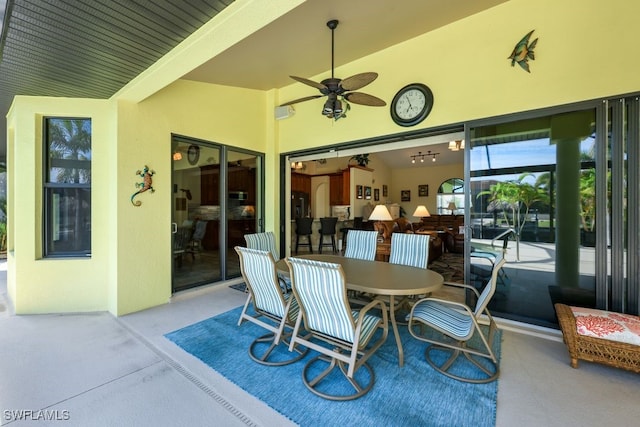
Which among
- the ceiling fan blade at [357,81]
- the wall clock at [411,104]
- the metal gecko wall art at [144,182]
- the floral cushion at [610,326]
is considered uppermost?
the wall clock at [411,104]

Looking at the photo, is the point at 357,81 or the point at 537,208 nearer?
the point at 357,81

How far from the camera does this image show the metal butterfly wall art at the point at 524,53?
2.82 m

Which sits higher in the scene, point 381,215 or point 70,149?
point 70,149

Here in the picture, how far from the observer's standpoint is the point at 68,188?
11.5 feet

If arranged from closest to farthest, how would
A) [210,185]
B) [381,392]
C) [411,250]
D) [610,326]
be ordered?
[381,392]
[610,326]
[411,250]
[210,185]

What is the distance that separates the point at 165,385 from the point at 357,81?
2.87 metres

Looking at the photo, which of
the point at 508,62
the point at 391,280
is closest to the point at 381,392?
the point at 391,280

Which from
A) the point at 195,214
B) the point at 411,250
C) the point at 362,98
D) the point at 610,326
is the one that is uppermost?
the point at 362,98

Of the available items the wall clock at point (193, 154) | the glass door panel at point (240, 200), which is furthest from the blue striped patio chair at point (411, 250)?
the wall clock at point (193, 154)

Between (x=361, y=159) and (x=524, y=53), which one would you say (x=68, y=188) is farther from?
(x=361, y=159)

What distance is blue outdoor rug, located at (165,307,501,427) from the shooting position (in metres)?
1.72

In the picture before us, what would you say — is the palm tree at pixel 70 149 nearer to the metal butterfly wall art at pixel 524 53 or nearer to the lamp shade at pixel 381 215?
the lamp shade at pixel 381 215

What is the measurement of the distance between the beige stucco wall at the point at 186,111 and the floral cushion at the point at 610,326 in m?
1.95

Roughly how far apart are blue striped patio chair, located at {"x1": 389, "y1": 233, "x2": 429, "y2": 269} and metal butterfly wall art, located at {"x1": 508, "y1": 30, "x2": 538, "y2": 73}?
6.60ft
